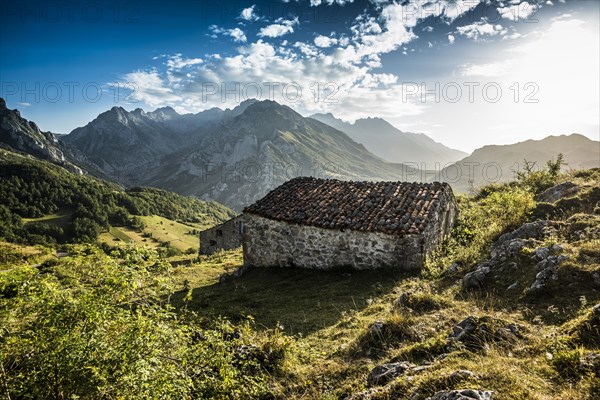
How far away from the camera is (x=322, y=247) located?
16.3m

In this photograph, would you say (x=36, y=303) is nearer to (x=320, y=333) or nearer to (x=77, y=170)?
(x=320, y=333)

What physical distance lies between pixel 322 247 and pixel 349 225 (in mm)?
1870

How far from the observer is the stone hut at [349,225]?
14.8 meters

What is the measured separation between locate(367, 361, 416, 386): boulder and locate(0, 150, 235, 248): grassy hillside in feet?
362

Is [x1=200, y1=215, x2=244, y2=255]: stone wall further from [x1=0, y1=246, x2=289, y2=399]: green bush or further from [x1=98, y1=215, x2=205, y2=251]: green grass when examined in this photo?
[x1=98, y1=215, x2=205, y2=251]: green grass

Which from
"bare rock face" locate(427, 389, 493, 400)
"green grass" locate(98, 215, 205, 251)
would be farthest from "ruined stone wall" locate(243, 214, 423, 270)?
"green grass" locate(98, 215, 205, 251)

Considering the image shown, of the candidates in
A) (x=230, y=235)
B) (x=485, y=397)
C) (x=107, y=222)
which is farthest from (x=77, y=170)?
(x=485, y=397)

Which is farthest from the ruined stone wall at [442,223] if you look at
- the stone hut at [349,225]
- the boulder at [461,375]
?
the boulder at [461,375]

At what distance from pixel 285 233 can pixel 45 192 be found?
497 feet

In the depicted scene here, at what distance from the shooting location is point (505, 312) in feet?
26.2

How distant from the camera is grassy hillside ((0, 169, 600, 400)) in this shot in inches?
171

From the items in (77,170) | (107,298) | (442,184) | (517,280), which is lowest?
(517,280)

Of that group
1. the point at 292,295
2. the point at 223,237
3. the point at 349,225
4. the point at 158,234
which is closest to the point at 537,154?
the point at 223,237

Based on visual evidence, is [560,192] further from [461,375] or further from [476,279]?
[461,375]
